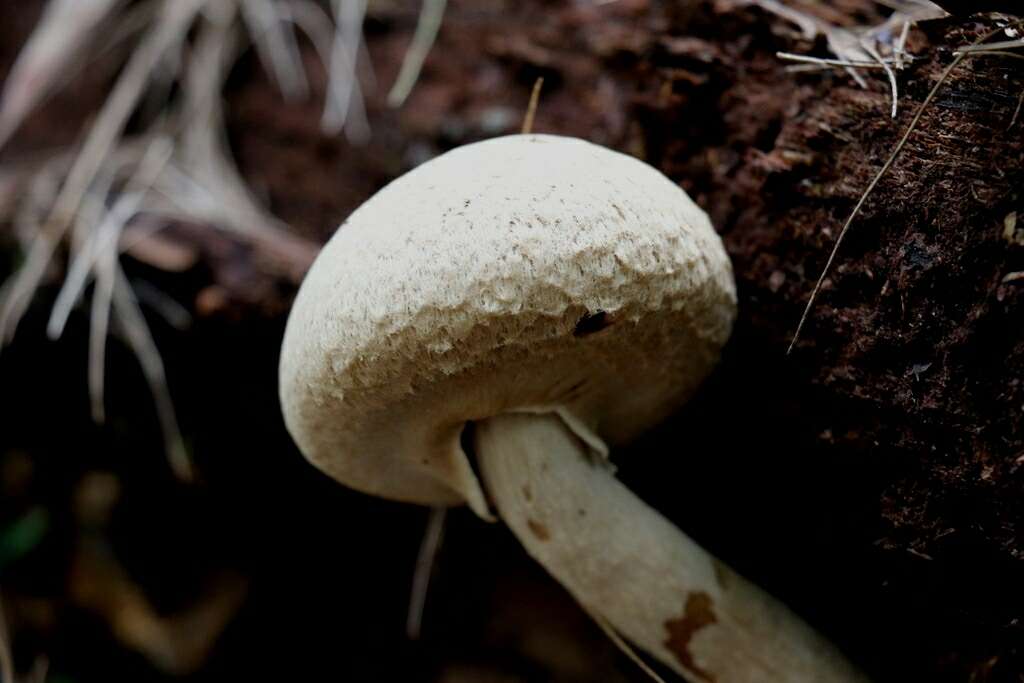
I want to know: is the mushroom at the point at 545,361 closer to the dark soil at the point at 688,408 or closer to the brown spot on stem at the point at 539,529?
the brown spot on stem at the point at 539,529

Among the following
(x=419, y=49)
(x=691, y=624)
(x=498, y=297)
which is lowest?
(x=691, y=624)

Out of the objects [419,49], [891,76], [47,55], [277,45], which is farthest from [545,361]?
[47,55]

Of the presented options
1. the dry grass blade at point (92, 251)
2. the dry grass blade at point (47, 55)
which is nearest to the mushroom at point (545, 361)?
the dry grass blade at point (92, 251)

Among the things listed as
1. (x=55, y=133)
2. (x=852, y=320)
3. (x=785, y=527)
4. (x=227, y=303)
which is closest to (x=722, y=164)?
(x=852, y=320)

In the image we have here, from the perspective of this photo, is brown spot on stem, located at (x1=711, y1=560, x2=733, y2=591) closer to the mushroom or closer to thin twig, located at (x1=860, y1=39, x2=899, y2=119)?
the mushroom

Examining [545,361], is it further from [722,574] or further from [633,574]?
[722,574]

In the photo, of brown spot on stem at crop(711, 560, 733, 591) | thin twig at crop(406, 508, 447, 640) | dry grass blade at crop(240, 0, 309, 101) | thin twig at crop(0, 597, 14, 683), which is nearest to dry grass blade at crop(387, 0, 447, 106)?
dry grass blade at crop(240, 0, 309, 101)
